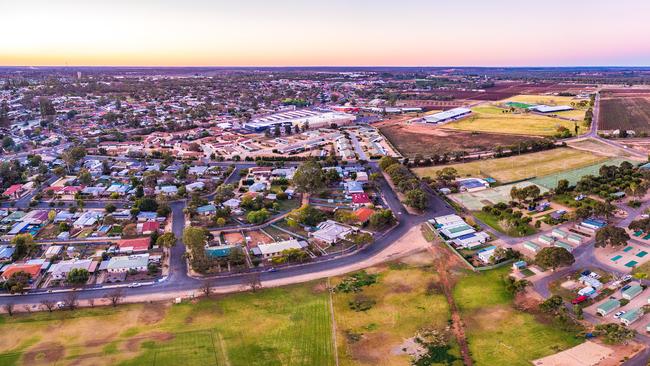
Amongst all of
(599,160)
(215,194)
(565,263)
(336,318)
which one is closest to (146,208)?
(215,194)

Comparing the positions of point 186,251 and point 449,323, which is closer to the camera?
point 449,323

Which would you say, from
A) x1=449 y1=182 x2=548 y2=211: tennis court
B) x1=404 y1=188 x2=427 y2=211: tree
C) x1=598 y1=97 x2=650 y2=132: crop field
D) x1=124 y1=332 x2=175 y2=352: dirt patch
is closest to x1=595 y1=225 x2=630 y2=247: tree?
x1=449 y1=182 x2=548 y2=211: tennis court

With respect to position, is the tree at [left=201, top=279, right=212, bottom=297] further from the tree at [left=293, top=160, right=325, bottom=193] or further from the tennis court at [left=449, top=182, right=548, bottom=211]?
the tennis court at [left=449, top=182, right=548, bottom=211]

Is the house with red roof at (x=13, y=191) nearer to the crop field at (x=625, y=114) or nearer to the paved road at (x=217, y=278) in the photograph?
the paved road at (x=217, y=278)

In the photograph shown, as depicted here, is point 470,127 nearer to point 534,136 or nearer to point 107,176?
point 534,136

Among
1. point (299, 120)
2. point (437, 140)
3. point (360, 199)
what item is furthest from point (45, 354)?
point (299, 120)

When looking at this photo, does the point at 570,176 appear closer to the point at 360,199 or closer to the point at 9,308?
the point at 360,199
